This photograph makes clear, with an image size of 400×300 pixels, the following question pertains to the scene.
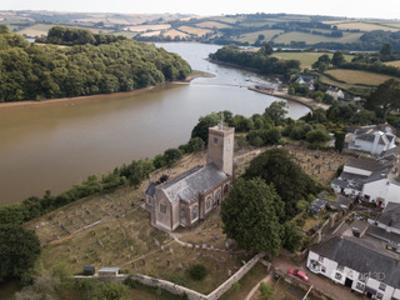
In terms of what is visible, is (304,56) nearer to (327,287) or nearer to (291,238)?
(291,238)

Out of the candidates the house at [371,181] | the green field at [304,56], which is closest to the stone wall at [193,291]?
the house at [371,181]

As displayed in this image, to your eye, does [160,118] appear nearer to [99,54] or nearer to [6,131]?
[6,131]

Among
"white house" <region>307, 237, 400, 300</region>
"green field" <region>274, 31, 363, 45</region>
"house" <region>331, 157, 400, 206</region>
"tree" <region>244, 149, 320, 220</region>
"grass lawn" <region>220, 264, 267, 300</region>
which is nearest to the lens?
"white house" <region>307, 237, 400, 300</region>

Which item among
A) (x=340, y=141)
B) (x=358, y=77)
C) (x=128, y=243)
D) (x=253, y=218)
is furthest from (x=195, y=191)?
(x=358, y=77)

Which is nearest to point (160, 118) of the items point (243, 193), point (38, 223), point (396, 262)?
point (38, 223)

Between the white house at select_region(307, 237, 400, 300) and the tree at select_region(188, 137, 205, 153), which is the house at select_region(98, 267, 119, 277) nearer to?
the white house at select_region(307, 237, 400, 300)

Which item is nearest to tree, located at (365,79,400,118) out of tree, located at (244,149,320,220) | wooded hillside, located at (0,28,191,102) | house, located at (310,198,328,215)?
house, located at (310,198,328,215)

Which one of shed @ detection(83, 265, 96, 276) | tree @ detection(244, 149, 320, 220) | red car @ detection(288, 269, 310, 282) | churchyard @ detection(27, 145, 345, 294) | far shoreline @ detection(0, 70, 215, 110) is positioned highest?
tree @ detection(244, 149, 320, 220)
